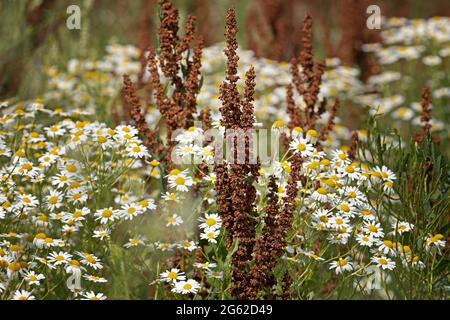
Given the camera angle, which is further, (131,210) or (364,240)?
(131,210)

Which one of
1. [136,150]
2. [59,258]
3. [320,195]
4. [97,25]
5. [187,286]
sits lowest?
[187,286]

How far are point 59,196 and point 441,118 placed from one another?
12.5 ft

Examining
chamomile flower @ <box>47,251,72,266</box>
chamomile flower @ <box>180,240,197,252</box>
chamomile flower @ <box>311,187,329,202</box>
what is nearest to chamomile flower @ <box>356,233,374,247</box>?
chamomile flower @ <box>311,187,329,202</box>

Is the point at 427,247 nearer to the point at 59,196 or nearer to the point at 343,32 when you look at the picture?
the point at 59,196

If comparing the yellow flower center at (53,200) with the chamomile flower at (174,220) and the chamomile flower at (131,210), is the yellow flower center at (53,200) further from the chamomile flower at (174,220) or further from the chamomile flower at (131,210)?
the chamomile flower at (174,220)

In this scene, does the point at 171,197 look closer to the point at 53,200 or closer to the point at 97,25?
the point at 53,200

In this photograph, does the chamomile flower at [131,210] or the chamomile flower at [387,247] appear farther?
the chamomile flower at [131,210]

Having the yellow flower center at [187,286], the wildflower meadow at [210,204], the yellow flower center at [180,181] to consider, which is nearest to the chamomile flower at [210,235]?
the wildflower meadow at [210,204]

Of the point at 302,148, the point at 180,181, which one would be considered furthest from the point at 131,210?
the point at 302,148

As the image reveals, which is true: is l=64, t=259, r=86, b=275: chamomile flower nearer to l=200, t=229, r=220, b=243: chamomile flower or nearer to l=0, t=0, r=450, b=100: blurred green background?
l=200, t=229, r=220, b=243: chamomile flower

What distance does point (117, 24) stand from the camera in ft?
27.0

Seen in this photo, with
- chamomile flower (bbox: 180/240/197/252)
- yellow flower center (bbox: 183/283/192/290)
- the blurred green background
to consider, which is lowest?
yellow flower center (bbox: 183/283/192/290)

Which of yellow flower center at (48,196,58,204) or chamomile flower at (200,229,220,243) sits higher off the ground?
yellow flower center at (48,196,58,204)
